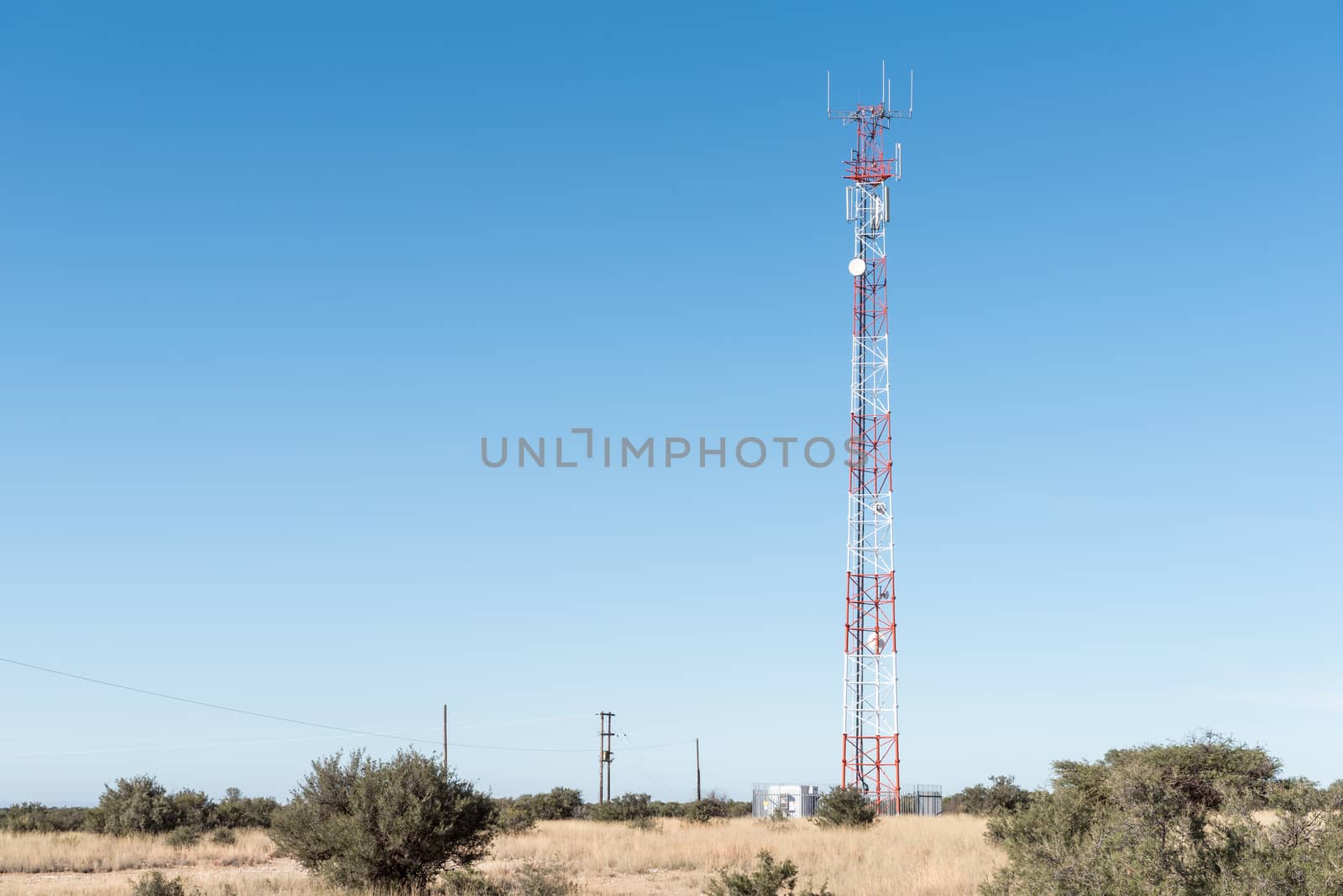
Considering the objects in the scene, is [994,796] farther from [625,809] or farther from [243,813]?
[243,813]

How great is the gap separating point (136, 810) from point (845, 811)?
22.1m

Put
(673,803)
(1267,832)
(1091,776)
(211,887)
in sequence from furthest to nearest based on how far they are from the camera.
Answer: (673,803), (1091,776), (211,887), (1267,832)

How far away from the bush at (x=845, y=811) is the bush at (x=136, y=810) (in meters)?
20.7

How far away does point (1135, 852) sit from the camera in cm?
1085

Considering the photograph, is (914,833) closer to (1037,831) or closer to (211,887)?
(1037,831)

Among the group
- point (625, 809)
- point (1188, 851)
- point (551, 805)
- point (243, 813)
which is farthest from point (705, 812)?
point (1188, 851)

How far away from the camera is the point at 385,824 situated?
18.3 meters

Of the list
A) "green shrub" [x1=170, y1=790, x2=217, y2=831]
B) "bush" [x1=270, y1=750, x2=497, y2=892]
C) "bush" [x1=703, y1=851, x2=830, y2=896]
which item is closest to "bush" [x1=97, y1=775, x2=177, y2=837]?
"green shrub" [x1=170, y1=790, x2=217, y2=831]

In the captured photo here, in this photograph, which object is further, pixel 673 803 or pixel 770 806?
pixel 673 803

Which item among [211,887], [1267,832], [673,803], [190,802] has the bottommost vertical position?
[673,803]

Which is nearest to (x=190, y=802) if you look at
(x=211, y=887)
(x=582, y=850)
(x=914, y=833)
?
(x=582, y=850)

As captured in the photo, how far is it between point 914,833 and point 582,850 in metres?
8.72

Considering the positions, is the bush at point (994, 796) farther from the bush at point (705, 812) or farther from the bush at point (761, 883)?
the bush at point (761, 883)

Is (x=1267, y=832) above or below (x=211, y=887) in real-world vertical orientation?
above
